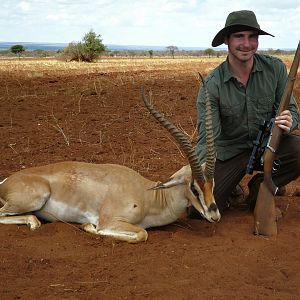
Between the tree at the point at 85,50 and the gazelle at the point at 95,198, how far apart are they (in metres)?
45.0

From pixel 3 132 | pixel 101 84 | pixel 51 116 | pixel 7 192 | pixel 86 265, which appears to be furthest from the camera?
pixel 101 84

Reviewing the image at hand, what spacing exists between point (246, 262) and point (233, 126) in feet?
6.80

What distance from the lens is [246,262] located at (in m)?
5.25

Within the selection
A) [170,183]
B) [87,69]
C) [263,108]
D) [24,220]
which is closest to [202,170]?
[170,183]

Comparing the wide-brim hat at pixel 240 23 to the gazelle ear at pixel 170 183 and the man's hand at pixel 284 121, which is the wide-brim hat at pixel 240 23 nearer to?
the man's hand at pixel 284 121

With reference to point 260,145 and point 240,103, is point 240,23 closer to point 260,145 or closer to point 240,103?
point 240,103

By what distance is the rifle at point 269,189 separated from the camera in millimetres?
6098

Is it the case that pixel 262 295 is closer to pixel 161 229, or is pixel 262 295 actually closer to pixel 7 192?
pixel 161 229

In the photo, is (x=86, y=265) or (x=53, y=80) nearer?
(x=86, y=265)

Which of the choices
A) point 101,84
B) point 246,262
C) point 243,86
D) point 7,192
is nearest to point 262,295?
point 246,262

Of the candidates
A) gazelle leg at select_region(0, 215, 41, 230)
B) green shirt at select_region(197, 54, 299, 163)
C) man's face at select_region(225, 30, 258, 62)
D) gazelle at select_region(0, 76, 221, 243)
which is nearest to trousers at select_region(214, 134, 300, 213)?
green shirt at select_region(197, 54, 299, 163)

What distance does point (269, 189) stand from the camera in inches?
244

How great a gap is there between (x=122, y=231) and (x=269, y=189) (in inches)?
66.2

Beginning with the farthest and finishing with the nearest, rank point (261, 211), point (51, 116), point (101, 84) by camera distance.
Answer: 1. point (101, 84)
2. point (51, 116)
3. point (261, 211)
